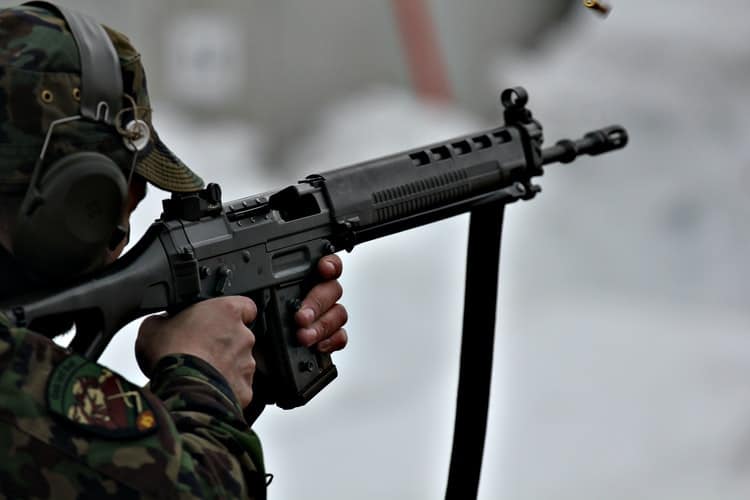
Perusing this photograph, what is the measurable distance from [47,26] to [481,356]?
1225 millimetres

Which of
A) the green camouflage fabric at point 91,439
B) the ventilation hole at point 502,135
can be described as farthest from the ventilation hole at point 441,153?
the green camouflage fabric at point 91,439

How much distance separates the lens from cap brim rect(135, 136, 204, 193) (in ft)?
5.95

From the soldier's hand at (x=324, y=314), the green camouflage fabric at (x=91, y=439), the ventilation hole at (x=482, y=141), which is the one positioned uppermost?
the ventilation hole at (x=482, y=141)

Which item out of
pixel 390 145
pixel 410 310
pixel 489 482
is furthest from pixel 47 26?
pixel 390 145

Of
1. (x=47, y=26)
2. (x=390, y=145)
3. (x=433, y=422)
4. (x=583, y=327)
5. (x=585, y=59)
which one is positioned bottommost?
(x=47, y=26)

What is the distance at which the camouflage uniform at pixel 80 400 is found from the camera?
1585 mm

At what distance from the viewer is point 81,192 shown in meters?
1.68

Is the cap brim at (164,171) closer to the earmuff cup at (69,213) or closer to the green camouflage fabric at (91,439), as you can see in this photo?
the earmuff cup at (69,213)

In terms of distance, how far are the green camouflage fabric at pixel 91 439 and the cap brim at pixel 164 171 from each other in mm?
287

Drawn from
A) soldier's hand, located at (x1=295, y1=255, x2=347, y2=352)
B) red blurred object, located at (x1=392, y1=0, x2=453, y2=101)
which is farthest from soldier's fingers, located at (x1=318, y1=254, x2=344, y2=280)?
red blurred object, located at (x1=392, y1=0, x2=453, y2=101)

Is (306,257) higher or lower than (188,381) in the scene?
higher

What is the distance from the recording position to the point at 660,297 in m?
5.72

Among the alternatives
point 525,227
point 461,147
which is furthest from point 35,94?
point 525,227

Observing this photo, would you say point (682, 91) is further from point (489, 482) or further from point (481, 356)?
point (481, 356)
